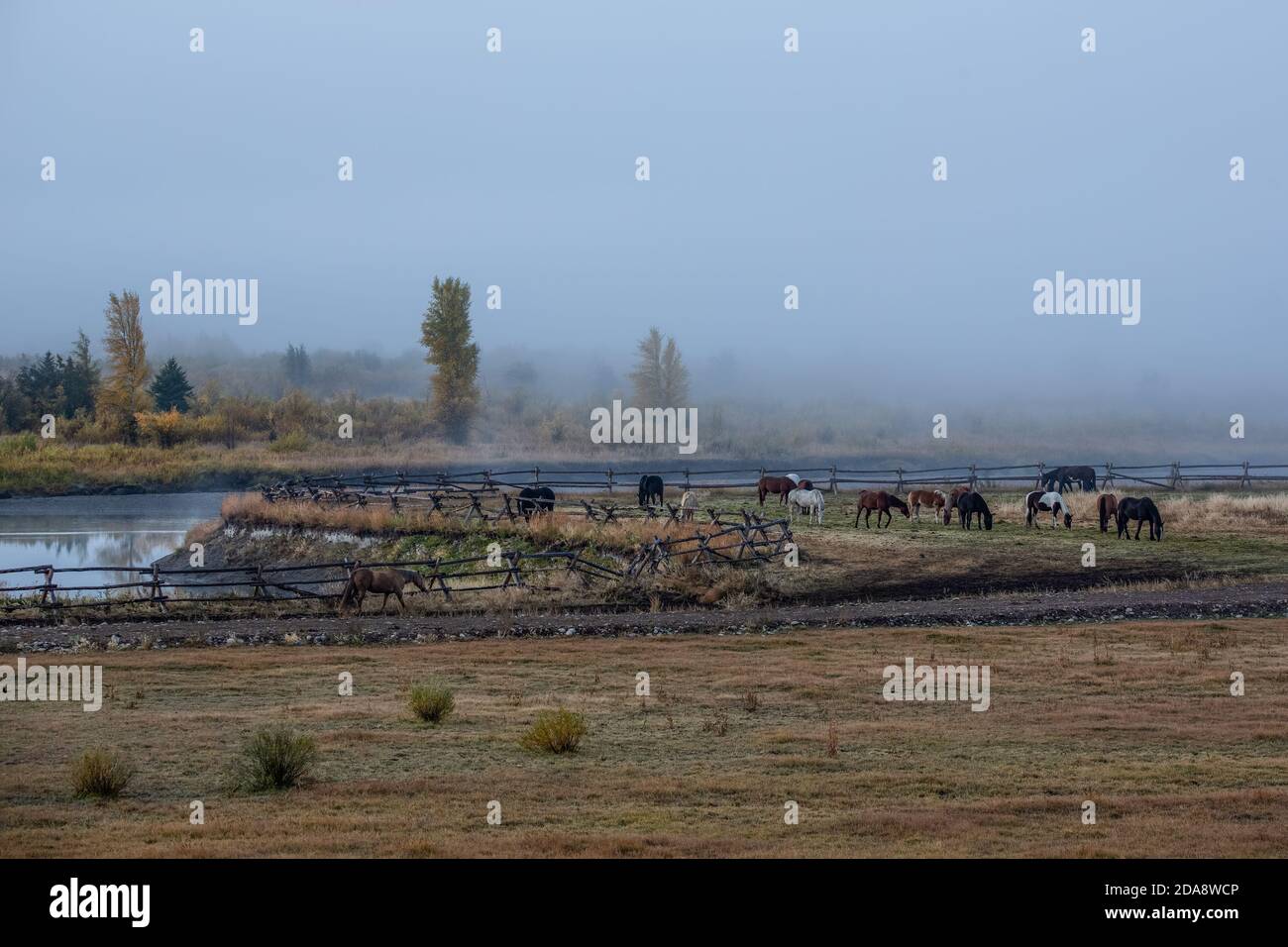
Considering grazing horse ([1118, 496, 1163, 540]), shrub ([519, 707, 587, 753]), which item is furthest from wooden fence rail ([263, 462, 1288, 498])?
shrub ([519, 707, 587, 753])

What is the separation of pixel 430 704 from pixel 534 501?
23076mm

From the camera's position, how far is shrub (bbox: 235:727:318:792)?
12930 millimetres

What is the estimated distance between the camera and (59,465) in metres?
73.8

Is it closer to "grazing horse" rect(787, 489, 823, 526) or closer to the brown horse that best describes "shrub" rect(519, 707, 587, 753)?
"grazing horse" rect(787, 489, 823, 526)

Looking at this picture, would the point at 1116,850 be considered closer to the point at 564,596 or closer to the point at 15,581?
the point at 564,596

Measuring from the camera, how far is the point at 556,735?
14.5 metres

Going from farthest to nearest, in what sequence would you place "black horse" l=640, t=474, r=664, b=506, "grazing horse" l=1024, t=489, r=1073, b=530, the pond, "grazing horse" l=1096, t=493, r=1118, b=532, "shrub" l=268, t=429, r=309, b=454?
"shrub" l=268, t=429, r=309, b=454, "black horse" l=640, t=474, r=664, b=506, the pond, "grazing horse" l=1024, t=489, r=1073, b=530, "grazing horse" l=1096, t=493, r=1118, b=532

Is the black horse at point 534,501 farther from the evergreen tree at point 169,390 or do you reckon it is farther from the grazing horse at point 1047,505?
the evergreen tree at point 169,390

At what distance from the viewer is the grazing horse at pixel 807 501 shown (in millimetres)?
41500

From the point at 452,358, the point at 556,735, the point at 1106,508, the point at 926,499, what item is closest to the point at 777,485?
the point at 926,499

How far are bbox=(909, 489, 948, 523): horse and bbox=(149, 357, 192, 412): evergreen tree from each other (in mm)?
69197

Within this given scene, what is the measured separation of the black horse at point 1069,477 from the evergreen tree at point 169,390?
67552mm

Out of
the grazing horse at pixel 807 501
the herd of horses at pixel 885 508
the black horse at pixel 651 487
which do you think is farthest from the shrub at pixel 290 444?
the grazing horse at pixel 807 501
